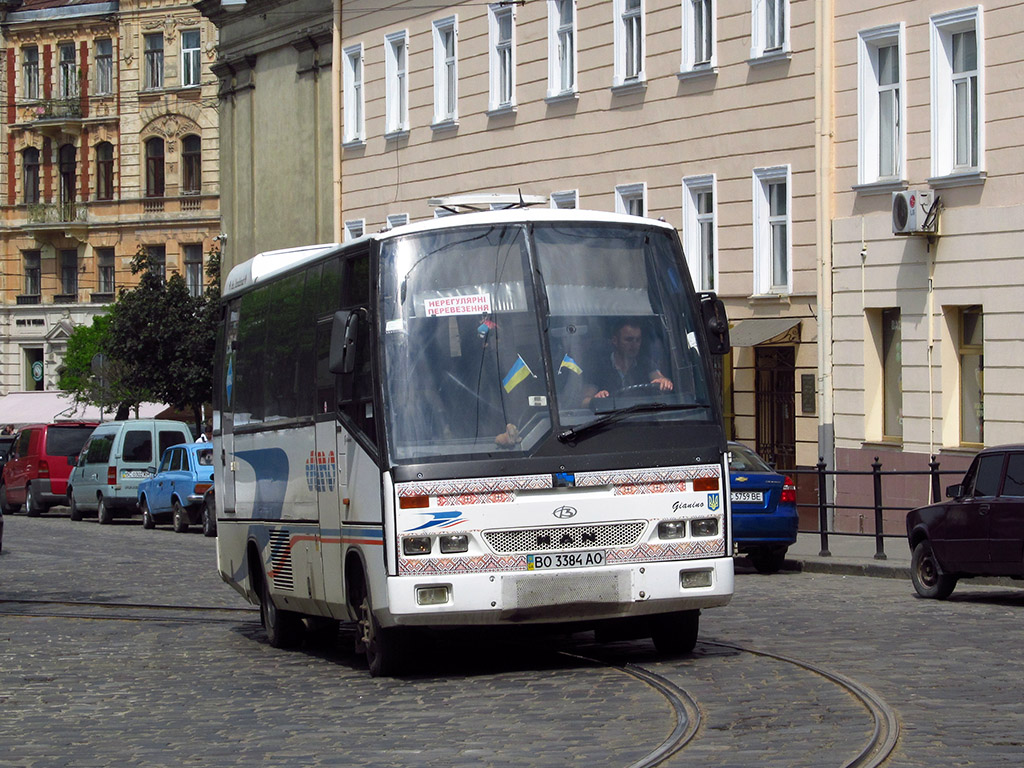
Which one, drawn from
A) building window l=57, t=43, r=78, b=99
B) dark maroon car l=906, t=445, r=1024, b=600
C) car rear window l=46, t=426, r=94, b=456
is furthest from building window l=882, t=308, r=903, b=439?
building window l=57, t=43, r=78, b=99

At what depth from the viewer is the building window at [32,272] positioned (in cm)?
7394

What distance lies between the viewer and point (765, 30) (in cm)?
3039

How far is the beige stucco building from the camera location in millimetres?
71250

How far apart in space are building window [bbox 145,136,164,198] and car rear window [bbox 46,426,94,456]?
98.5 feet

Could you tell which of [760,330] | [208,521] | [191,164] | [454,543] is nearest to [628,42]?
[760,330]

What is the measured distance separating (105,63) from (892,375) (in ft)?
166

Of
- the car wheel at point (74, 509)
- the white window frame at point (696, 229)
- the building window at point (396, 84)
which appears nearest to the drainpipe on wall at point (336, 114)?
the building window at point (396, 84)

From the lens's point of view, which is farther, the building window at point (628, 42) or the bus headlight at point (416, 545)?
the building window at point (628, 42)

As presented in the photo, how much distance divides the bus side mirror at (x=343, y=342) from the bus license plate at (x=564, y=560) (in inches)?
65.1

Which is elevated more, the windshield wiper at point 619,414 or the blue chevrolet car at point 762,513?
the windshield wiper at point 619,414

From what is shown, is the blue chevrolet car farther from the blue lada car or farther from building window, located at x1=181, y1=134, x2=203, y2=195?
building window, located at x1=181, y1=134, x2=203, y2=195

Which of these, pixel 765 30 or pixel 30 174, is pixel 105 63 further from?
pixel 765 30

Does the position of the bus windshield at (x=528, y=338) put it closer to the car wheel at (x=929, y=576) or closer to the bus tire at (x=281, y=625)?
the bus tire at (x=281, y=625)

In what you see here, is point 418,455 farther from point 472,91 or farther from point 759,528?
point 472,91
